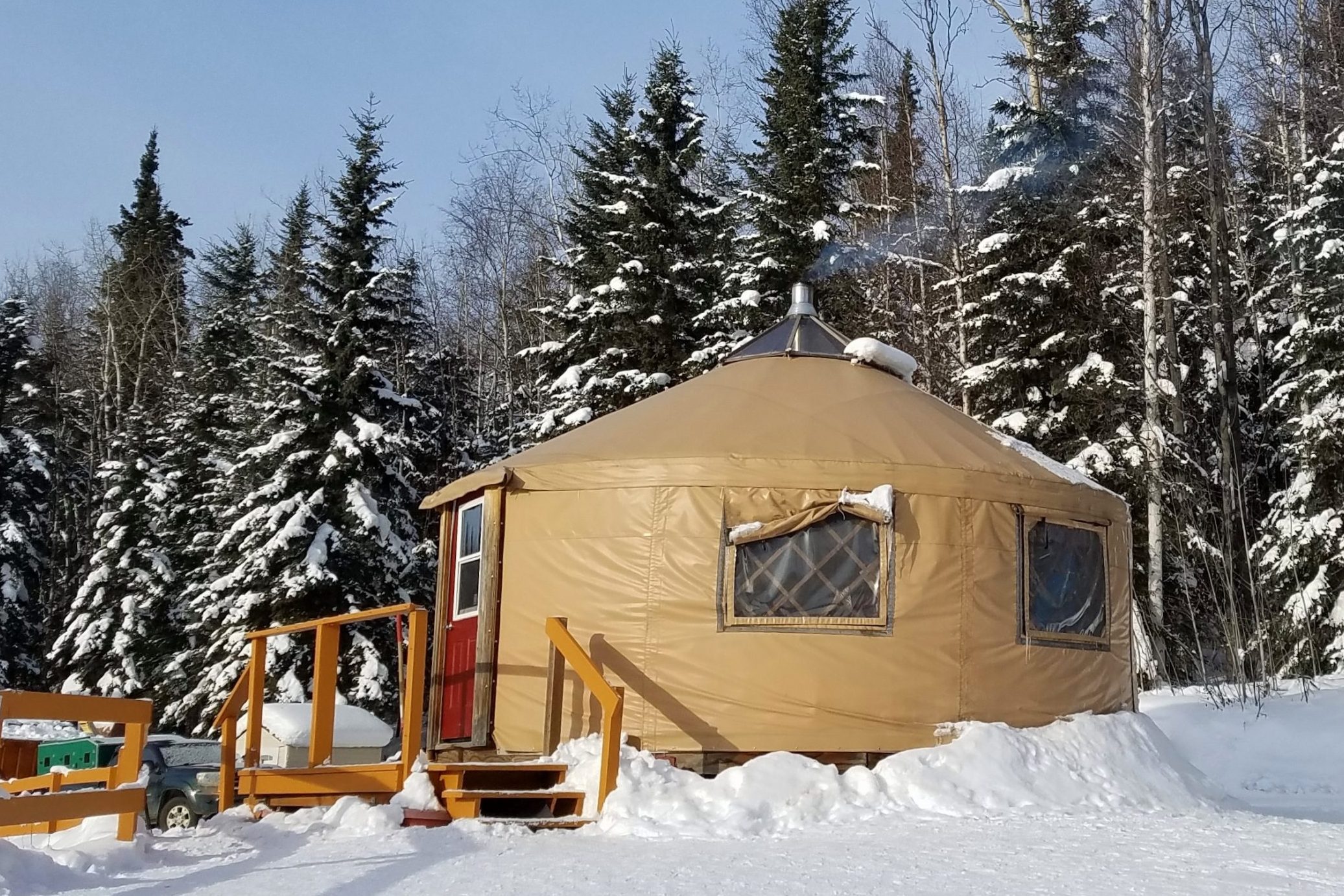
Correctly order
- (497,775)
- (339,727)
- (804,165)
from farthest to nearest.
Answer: (804,165) < (339,727) < (497,775)

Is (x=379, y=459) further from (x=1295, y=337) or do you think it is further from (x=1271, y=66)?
(x=1271, y=66)

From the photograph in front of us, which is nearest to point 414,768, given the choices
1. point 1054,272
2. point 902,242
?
point 1054,272

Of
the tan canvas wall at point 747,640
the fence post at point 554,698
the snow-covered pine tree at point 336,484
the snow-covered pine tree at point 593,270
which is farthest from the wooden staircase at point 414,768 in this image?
the snow-covered pine tree at point 593,270

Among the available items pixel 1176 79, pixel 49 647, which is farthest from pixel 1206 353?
pixel 49 647

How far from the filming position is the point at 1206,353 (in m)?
17.2

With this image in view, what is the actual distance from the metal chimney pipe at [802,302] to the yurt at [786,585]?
172cm

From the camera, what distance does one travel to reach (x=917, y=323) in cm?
1750

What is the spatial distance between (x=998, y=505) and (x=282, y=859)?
4.14 meters

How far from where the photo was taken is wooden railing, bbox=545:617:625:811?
5.91 metres

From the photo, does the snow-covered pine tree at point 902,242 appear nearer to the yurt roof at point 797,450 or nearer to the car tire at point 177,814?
the yurt roof at point 797,450

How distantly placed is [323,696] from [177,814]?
4204 mm

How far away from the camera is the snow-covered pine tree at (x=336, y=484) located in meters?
14.5

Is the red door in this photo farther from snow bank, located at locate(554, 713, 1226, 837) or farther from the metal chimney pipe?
the metal chimney pipe

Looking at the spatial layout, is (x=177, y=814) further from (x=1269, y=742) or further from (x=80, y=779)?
(x=1269, y=742)
